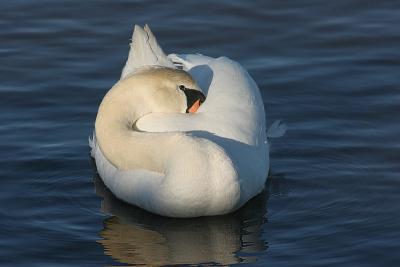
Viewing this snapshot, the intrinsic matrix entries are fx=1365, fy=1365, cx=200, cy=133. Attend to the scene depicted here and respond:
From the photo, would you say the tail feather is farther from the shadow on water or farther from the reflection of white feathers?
A: the shadow on water

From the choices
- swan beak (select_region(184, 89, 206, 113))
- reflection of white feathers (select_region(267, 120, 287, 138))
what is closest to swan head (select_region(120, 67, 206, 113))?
swan beak (select_region(184, 89, 206, 113))

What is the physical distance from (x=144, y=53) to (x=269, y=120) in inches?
46.7

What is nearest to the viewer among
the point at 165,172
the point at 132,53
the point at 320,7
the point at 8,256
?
the point at 8,256

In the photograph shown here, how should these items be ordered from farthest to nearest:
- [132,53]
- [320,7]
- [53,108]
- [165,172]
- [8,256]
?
[320,7]
[53,108]
[132,53]
[165,172]
[8,256]

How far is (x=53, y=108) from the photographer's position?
10.7 m

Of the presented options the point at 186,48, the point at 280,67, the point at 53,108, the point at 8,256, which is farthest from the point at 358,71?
the point at 8,256

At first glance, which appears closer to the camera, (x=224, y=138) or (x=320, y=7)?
(x=224, y=138)

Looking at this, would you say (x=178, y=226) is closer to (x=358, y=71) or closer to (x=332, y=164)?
(x=332, y=164)

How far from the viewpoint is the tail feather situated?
9922 mm

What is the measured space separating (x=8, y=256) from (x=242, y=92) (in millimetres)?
2180

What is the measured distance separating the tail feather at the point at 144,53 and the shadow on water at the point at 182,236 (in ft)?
3.89

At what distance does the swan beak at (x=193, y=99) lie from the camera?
9.04 meters

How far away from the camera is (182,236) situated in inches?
337

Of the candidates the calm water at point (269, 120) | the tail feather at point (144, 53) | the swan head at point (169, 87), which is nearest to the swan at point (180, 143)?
the swan head at point (169, 87)
